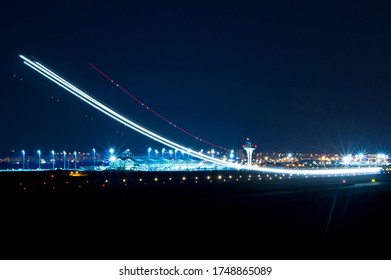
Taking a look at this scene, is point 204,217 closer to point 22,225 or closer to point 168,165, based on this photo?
point 22,225

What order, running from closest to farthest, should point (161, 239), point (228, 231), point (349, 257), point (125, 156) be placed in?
point (349, 257) < point (161, 239) < point (228, 231) < point (125, 156)

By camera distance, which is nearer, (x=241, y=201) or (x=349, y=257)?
(x=349, y=257)

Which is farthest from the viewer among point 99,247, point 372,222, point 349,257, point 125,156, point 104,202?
point 125,156

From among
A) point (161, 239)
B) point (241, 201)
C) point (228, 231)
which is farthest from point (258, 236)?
point (241, 201)

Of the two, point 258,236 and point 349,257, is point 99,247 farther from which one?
point 349,257

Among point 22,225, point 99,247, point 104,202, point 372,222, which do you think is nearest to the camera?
point 99,247

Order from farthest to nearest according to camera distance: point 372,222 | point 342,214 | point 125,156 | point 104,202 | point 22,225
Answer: point 125,156 < point 104,202 < point 342,214 < point 372,222 < point 22,225

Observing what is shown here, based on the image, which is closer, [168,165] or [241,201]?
[241,201]

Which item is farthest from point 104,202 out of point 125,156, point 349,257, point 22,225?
point 125,156
